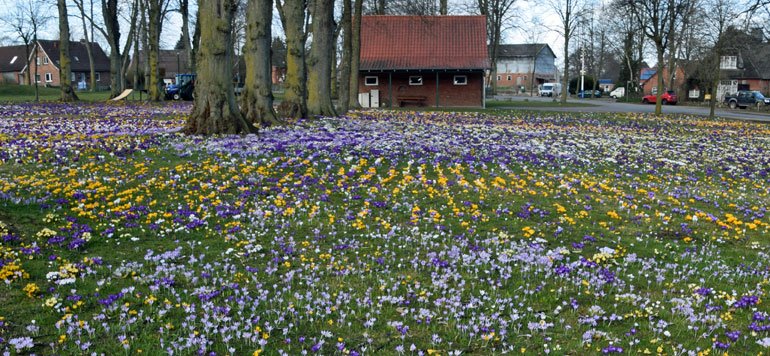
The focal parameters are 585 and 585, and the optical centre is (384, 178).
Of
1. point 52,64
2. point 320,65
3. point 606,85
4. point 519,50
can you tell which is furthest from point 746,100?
point 52,64

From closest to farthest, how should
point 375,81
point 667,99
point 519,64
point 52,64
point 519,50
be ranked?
point 375,81, point 667,99, point 52,64, point 519,64, point 519,50

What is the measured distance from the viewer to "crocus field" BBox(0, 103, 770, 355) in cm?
493

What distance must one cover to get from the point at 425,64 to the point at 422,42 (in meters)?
3.19

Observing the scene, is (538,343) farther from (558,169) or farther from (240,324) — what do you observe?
(558,169)

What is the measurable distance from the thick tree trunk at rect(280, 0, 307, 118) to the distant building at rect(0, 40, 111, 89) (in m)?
87.8

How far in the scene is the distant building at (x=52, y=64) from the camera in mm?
97875

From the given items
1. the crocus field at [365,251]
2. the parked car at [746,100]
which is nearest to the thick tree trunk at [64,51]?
the crocus field at [365,251]

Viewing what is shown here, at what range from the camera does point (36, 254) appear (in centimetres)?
645

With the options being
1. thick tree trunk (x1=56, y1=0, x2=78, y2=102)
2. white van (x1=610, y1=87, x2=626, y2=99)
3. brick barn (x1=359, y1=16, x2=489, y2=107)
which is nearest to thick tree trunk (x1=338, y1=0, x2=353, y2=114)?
brick barn (x1=359, y1=16, x2=489, y2=107)

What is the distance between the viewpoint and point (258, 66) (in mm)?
18609

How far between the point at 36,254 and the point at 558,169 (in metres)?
10.6


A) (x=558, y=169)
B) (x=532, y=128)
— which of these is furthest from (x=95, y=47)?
(x=558, y=169)

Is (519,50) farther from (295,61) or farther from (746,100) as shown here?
(295,61)

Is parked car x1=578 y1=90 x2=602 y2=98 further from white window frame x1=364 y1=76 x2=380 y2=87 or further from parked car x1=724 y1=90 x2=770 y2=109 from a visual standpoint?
white window frame x1=364 y1=76 x2=380 y2=87
